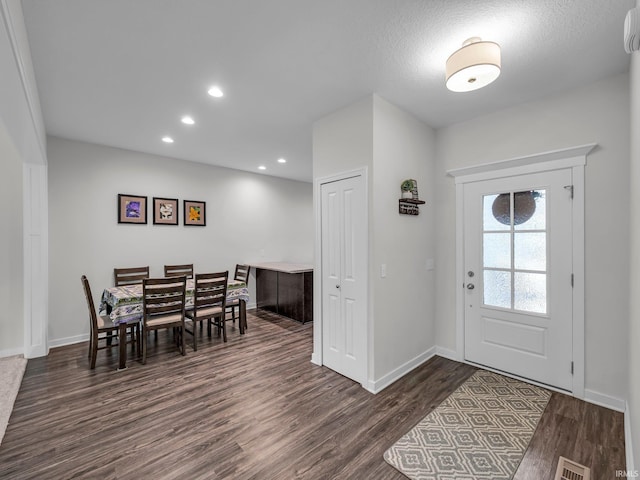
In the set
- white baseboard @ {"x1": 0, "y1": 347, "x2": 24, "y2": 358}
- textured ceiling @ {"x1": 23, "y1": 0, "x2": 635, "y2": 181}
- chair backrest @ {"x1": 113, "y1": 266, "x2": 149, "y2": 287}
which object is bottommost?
white baseboard @ {"x1": 0, "y1": 347, "x2": 24, "y2": 358}

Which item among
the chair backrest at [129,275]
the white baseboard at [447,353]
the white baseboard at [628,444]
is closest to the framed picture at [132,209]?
the chair backrest at [129,275]

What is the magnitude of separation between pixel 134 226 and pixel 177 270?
36.0 inches

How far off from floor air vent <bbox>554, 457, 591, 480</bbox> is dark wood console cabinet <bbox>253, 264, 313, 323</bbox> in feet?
11.3

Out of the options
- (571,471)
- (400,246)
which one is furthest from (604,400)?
(400,246)

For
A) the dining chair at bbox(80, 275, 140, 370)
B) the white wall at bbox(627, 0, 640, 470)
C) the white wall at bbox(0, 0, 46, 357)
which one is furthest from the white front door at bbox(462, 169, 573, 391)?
the white wall at bbox(0, 0, 46, 357)

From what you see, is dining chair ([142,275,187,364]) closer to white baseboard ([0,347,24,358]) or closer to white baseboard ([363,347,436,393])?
white baseboard ([0,347,24,358])

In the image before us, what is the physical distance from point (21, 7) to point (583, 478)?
421 centimetres

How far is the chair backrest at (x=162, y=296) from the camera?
320 cm

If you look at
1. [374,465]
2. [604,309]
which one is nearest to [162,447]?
[374,465]

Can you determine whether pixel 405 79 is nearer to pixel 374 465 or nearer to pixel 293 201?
pixel 374 465

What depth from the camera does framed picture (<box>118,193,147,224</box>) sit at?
4270 mm

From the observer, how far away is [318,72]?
2311mm

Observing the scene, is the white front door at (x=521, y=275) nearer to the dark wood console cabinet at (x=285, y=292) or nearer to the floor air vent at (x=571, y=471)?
the floor air vent at (x=571, y=471)

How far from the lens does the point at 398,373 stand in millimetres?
2908
